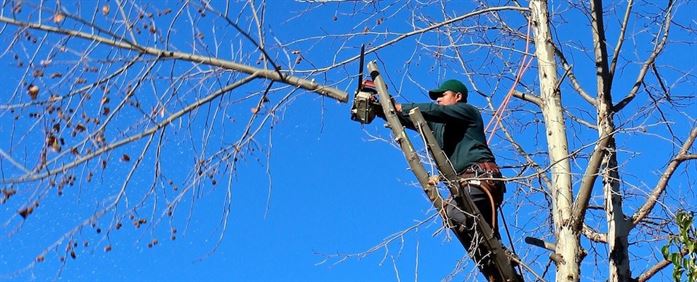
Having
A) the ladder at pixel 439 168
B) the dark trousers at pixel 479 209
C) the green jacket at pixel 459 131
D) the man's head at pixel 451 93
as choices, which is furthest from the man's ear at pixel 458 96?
the ladder at pixel 439 168

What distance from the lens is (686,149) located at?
22.9ft

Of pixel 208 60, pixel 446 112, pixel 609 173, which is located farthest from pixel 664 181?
pixel 208 60

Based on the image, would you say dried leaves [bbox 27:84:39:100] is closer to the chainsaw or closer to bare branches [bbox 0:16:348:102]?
bare branches [bbox 0:16:348:102]

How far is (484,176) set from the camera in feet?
19.6

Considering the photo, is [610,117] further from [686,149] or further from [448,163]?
[448,163]

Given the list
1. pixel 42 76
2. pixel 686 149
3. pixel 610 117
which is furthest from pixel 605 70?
pixel 42 76

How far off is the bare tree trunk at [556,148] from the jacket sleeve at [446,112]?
603mm

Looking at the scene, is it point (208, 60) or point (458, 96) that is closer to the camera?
point (208, 60)

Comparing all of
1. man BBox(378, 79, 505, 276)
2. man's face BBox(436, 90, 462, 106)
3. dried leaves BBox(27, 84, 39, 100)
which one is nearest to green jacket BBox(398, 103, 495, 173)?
man BBox(378, 79, 505, 276)

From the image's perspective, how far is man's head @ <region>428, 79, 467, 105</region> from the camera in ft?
21.7

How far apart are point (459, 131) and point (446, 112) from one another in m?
0.23

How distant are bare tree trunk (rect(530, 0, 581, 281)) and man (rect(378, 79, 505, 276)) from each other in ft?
1.35

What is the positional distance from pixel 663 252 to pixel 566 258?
61 cm

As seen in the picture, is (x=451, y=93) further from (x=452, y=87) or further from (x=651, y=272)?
(x=651, y=272)
